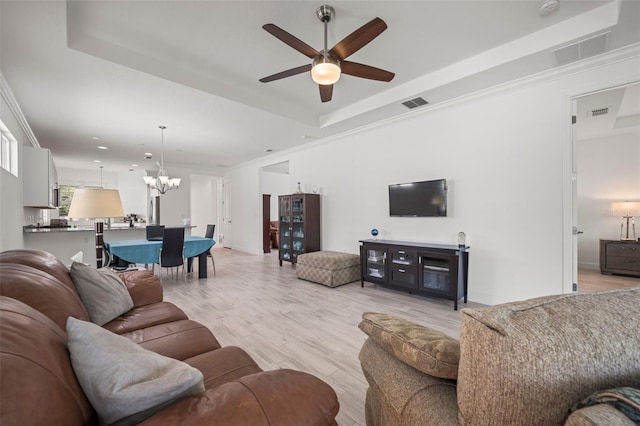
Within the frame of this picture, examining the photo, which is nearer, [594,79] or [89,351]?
[89,351]

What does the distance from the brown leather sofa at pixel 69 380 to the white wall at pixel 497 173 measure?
326 cm

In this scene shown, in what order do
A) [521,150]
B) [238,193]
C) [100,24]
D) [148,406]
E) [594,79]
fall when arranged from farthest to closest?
[238,193], [521,150], [594,79], [100,24], [148,406]

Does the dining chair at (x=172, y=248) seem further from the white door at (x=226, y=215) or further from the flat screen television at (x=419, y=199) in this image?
the white door at (x=226, y=215)

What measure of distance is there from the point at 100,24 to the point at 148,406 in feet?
10.4

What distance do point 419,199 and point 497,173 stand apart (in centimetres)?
101

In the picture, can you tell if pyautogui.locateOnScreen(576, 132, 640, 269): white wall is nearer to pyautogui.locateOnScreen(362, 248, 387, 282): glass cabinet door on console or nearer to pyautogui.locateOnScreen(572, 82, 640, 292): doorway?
pyautogui.locateOnScreen(572, 82, 640, 292): doorway

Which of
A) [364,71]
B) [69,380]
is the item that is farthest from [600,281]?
[69,380]

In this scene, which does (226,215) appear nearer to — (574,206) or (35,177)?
(35,177)

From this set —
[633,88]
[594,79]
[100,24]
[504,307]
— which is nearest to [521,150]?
[594,79]

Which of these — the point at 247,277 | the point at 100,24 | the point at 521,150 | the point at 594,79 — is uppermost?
the point at 100,24

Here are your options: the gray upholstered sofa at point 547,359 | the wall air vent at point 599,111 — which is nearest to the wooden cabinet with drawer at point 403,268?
the gray upholstered sofa at point 547,359

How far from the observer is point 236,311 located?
327 centimetres

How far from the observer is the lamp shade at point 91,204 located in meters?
2.74

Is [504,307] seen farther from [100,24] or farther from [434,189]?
[100,24]
